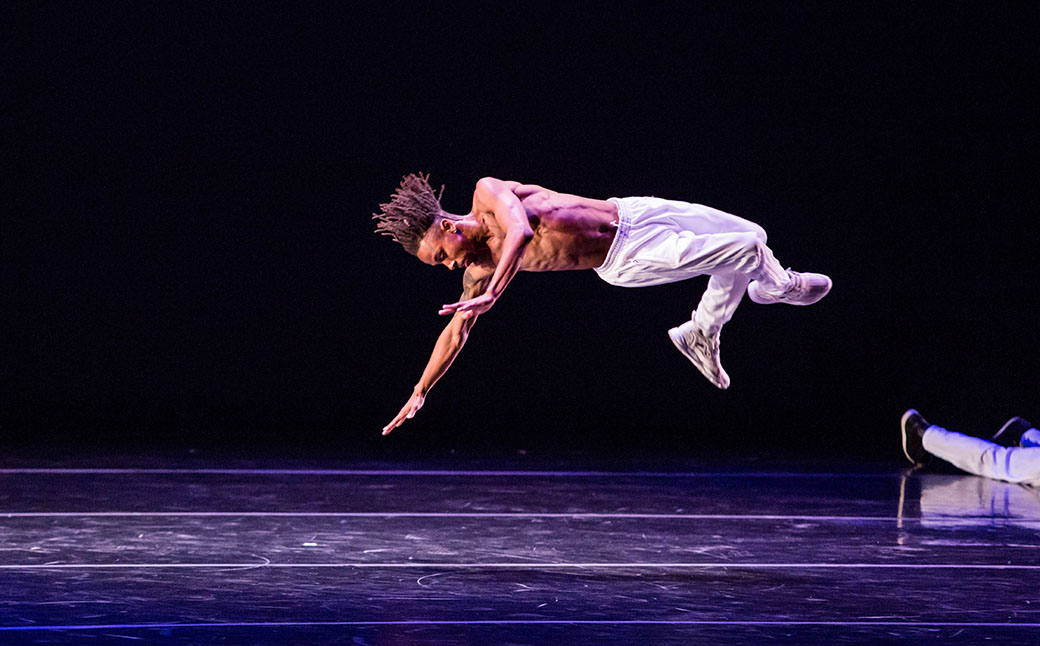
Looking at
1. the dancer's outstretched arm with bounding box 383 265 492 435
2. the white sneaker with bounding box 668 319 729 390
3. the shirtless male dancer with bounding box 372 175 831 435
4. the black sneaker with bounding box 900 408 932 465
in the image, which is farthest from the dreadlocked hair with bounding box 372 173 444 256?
the black sneaker with bounding box 900 408 932 465

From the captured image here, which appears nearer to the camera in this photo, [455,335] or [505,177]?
[455,335]

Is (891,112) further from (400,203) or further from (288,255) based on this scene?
(400,203)

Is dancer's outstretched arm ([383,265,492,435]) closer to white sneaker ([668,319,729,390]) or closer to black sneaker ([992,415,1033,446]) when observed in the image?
white sneaker ([668,319,729,390])

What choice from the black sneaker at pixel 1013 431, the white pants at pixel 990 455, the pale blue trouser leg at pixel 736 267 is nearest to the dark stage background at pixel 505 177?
the white pants at pixel 990 455

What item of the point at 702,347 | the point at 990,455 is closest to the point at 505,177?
the point at 702,347

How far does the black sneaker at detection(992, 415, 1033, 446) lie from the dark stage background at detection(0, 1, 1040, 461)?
1.17 meters

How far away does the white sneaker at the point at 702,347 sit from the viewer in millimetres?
4484

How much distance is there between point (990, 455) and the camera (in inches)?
233

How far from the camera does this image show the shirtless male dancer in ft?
12.9

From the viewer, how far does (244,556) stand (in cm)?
396

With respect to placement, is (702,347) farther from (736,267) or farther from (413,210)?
(413,210)

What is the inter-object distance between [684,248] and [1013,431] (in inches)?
111

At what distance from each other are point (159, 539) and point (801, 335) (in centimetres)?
444

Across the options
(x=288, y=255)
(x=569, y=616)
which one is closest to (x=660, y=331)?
(x=288, y=255)
